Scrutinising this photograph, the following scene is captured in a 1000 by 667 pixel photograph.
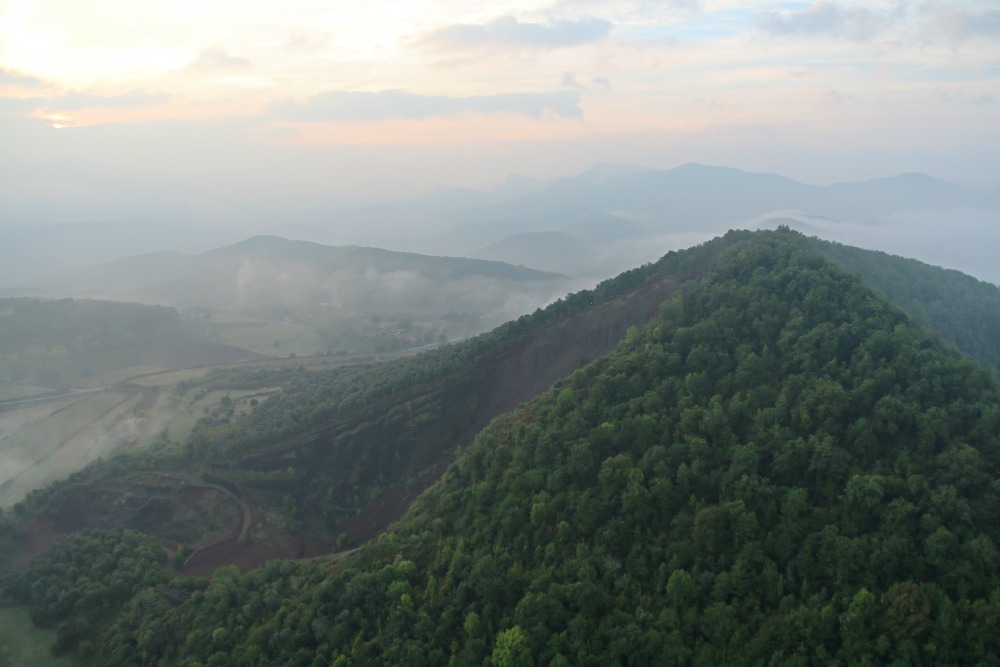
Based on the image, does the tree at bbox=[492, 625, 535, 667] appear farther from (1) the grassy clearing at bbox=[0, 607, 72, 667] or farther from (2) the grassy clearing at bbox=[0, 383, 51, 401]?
(2) the grassy clearing at bbox=[0, 383, 51, 401]

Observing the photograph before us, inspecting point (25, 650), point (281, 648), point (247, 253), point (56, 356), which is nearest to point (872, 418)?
point (281, 648)

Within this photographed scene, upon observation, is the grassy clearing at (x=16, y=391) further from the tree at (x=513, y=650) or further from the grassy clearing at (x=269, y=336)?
the tree at (x=513, y=650)

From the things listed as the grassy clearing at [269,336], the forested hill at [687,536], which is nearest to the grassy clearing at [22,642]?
the forested hill at [687,536]

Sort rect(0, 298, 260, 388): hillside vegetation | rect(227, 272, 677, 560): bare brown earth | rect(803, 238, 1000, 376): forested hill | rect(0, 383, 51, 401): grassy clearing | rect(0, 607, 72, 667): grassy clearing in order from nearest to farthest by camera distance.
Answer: rect(0, 607, 72, 667): grassy clearing → rect(227, 272, 677, 560): bare brown earth → rect(803, 238, 1000, 376): forested hill → rect(0, 383, 51, 401): grassy clearing → rect(0, 298, 260, 388): hillside vegetation

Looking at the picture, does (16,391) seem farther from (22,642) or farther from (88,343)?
(22,642)

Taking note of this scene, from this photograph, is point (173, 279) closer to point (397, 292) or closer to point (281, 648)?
point (397, 292)

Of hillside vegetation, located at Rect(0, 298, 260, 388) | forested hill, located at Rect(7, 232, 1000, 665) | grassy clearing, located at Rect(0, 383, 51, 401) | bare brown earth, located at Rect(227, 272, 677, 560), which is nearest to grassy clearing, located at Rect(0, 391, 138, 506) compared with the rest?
grassy clearing, located at Rect(0, 383, 51, 401)
